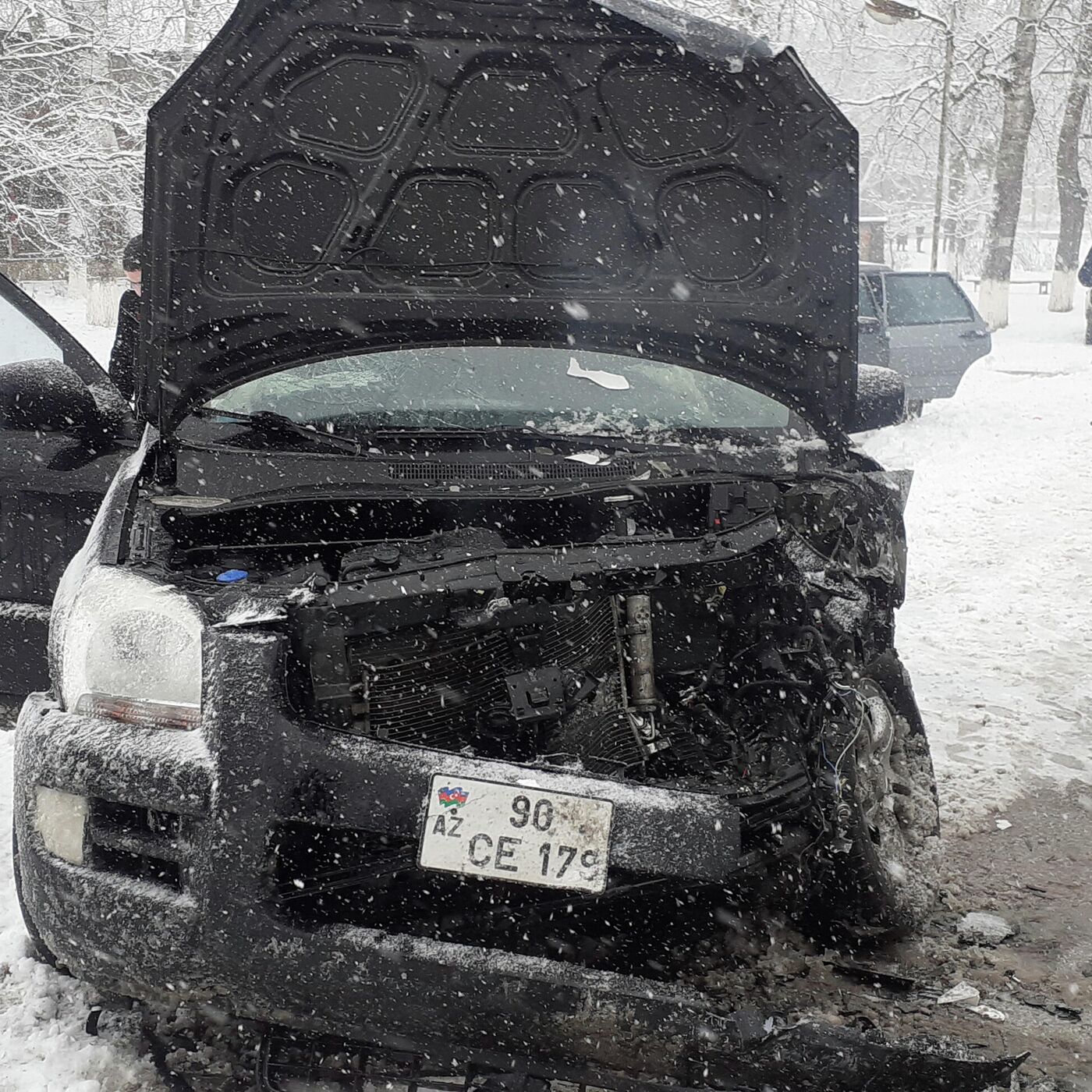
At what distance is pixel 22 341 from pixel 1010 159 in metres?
23.3

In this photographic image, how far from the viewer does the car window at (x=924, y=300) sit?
13.7m

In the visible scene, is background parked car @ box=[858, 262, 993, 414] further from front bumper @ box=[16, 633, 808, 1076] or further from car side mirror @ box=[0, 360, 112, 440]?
front bumper @ box=[16, 633, 808, 1076]

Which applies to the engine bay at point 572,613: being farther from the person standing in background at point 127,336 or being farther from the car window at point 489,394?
the person standing in background at point 127,336

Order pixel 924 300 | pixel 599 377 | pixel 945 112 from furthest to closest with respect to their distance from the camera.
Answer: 1. pixel 945 112
2. pixel 924 300
3. pixel 599 377

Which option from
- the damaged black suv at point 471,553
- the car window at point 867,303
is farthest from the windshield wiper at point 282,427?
the car window at point 867,303

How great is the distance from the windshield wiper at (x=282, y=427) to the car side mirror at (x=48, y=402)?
72cm

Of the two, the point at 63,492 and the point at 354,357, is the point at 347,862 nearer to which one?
the point at 354,357

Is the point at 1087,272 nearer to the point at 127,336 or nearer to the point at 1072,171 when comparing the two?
the point at 127,336

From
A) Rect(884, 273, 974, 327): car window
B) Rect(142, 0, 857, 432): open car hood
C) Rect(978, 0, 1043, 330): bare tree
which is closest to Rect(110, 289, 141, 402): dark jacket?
Rect(142, 0, 857, 432): open car hood

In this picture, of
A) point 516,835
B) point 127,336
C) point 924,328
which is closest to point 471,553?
point 516,835

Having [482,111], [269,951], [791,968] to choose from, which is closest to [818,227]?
[482,111]

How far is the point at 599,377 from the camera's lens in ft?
11.5

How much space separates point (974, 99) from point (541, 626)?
27.4 metres

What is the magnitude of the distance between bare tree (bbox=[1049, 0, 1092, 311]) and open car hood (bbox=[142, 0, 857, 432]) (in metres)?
24.0
